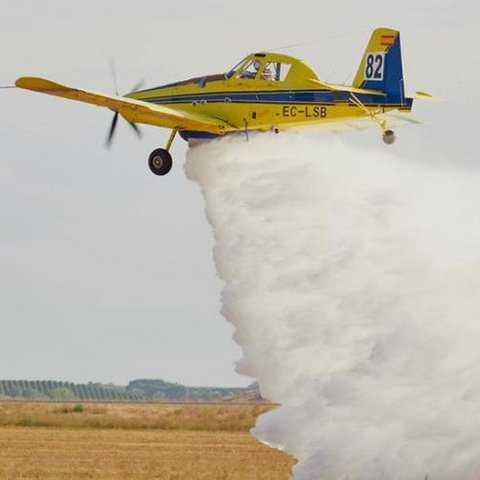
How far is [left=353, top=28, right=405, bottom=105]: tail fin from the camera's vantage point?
50.2 metres

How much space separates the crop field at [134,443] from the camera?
179ft

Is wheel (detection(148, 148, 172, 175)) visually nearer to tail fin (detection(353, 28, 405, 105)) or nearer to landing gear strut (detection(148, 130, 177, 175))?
landing gear strut (detection(148, 130, 177, 175))

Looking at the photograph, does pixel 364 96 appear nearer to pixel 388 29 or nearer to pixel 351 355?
pixel 388 29

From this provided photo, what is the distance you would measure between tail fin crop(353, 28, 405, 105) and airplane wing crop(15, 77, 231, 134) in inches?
166

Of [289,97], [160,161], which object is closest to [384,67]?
[289,97]

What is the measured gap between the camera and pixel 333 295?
44.9 meters

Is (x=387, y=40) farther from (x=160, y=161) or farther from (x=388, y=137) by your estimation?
(x=160, y=161)

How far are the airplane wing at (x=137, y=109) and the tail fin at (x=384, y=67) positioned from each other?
166 inches

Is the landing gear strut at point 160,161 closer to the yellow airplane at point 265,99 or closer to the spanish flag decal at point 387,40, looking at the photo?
the yellow airplane at point 265,99

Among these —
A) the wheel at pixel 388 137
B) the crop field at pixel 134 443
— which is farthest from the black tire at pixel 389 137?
the crop field at pixel 134 443

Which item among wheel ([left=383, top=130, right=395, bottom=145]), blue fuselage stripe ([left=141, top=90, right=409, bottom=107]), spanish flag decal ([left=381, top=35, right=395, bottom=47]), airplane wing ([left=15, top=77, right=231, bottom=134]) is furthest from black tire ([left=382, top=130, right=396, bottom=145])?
airplane wing ([left=15, top=77, right=231, bottom=134])

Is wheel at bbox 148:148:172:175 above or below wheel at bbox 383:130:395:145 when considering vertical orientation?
above

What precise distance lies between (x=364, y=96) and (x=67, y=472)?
14.2 metres

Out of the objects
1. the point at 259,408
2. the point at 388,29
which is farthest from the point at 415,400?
the point at 259,408
